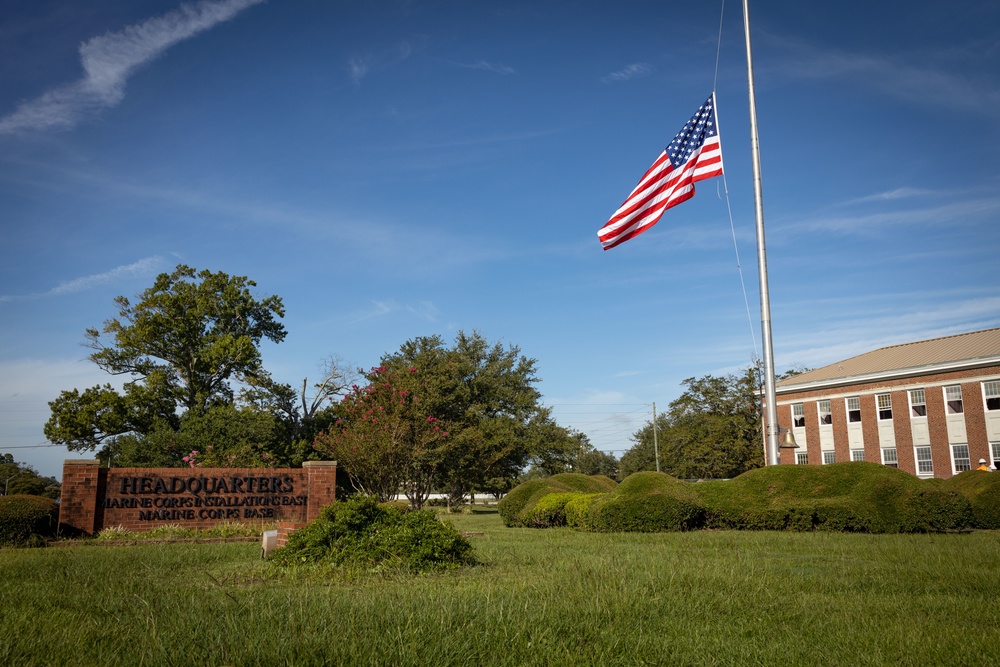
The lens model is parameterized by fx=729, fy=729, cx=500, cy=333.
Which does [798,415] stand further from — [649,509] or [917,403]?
[649,509]

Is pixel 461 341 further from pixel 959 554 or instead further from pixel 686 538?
pixel 959 554

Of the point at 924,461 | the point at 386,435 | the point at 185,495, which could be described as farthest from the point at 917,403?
the point at 185,495

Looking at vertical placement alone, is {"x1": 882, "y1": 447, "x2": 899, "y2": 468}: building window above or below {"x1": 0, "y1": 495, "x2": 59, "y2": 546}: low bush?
above

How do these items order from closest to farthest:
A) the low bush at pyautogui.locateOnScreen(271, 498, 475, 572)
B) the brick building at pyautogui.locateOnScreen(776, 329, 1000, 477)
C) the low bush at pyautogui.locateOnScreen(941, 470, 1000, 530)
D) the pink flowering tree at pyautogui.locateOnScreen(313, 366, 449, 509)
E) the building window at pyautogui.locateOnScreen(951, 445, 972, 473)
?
the low bush at pyautogui.locateOnScreen(271, 498, 475, 572)
the low bush at pyautogui.locateOnScreen(941, 470, 1000, 530)
the pink flowering tree at pyautogui.locateOnScreen(313, 366, 449, 509)
the brick building at pyautogui.locateOnScreen(776, 329, 1000, 477)
the building window at pyautogui.locateOnScreen(951, 445, 972, 473)

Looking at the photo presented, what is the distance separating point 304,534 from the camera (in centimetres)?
910

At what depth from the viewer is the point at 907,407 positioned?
41.1m

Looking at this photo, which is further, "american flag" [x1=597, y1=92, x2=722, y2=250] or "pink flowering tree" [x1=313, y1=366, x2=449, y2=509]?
"pink flowering tree" [x1=313, y1=366, x2=449, y2=509]

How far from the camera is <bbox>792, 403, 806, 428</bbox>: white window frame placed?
46375mm

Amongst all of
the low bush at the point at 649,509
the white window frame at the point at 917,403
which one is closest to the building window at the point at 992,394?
the white window frame at the point at 917,403

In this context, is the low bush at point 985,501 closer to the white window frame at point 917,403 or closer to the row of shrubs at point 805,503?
the row of shrubs at point 805,503

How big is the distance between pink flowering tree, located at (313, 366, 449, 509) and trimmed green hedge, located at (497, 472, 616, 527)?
348 cm

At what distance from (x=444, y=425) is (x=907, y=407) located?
Result: 28.0 m

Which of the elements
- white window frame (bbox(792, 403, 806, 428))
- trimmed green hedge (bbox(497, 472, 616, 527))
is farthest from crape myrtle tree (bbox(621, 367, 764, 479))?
trimmed green hedge (bbox(497, 472, 616, 527))

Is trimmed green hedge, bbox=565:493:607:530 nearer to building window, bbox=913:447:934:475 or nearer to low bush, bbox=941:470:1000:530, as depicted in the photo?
low bush, bbox=941:470:1000:530
